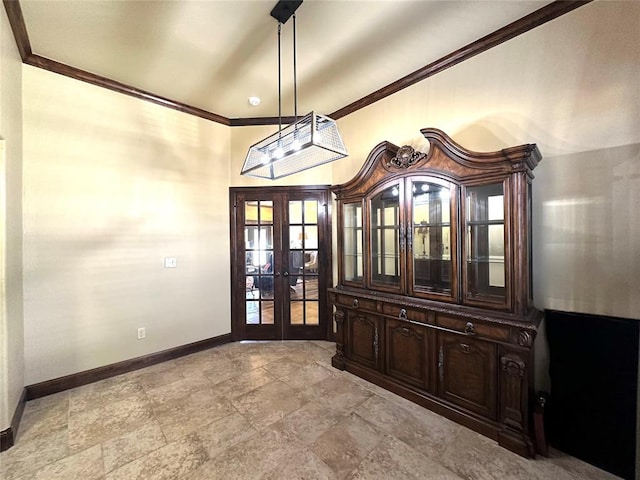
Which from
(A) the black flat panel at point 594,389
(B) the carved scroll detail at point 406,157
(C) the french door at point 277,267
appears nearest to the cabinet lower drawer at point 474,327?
(A) the black flat panel at point 594,389

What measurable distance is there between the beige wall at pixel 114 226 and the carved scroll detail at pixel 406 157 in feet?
7.82

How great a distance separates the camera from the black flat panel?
1.67 meters

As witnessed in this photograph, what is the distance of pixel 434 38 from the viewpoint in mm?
2318

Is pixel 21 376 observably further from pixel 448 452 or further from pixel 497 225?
pixel 497 225

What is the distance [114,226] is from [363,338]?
9.32 feet

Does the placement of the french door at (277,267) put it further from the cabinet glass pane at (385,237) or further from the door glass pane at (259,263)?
the cabinet glass pane at (385,237)

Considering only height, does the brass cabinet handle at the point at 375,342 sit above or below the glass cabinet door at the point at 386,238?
below

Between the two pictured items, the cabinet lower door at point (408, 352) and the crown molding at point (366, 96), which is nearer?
the crown molding at point (366, 96)

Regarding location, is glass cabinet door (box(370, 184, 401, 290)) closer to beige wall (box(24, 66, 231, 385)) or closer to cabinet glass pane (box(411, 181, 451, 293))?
A: cabinet glass pane (box(411, 181, 451, 293))

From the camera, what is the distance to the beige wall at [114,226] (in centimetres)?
251

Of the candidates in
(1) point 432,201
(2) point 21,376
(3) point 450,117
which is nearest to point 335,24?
A: (3) point 450,117

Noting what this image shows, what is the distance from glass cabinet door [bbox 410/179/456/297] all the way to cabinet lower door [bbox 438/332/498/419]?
0.41m

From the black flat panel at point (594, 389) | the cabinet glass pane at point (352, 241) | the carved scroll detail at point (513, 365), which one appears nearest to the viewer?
the black flat panel at point (594, 389)

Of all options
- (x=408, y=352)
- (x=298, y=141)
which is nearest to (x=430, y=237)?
(x=408, y=352)
